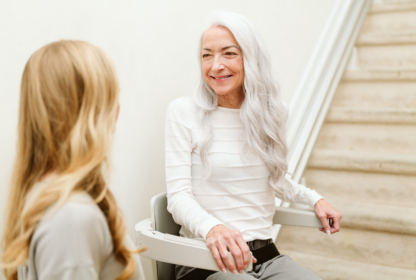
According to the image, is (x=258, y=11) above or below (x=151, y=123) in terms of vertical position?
above

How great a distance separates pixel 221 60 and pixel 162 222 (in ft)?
1.84

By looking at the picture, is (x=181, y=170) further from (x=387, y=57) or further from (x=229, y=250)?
(x=387, y=57)

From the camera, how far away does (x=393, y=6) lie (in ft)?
9.03

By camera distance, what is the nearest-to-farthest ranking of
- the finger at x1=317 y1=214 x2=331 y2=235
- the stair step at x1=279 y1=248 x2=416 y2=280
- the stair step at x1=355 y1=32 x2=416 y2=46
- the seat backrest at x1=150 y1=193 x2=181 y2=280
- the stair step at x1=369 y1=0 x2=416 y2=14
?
the seat backrest at x1=150 y1=193 x2=181 y2=280 → the finger at x1=317 y1=214 x2=331 y2=235 → the stair step at x1=279 y1=248 x2=416 y2=280 → the stair step at x1=355 y1=32 x2=416 y2=46 → the stair step at x1=369 y1=0 x2=416 y2=14

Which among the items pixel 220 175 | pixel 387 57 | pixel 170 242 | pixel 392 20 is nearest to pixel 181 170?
pixel 220 175

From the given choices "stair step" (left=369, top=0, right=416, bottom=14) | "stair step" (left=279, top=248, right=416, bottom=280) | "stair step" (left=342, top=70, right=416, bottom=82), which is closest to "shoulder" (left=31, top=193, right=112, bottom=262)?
"stair step" (left=279, top=248, right=416, bottom=280)

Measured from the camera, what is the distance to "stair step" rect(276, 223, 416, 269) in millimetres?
1716

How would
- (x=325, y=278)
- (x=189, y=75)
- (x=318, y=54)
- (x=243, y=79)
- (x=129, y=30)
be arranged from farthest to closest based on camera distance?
(x=318, y=54) → (x=325, y=278) → (x=189, y=75) → (x=243, y=79) → (x=129, y=30)

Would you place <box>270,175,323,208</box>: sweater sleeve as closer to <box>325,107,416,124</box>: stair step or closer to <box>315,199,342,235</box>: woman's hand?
<box>315,199,342,235</box>: woman's hand

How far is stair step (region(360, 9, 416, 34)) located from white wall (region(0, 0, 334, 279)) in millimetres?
1469

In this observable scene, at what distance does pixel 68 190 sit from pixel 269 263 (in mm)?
795

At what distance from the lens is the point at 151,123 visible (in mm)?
1358

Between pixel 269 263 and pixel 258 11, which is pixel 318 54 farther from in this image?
pixel 269 263

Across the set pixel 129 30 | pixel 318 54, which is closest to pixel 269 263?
pixel 129 30
